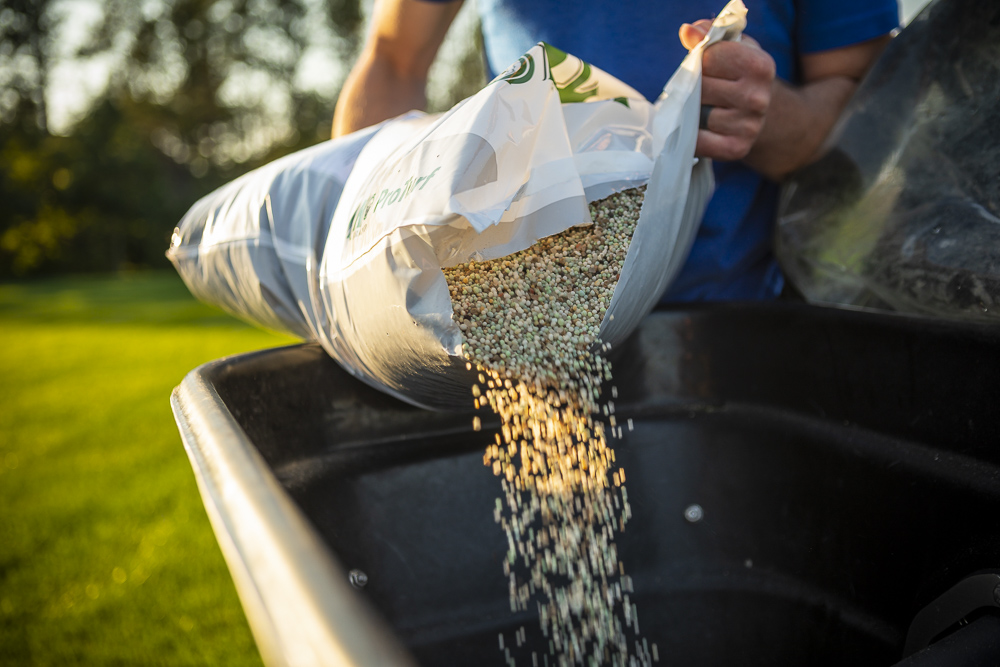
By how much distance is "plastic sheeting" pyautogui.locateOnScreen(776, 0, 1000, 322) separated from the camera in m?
0.79

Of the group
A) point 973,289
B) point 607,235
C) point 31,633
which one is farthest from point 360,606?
point 31,633

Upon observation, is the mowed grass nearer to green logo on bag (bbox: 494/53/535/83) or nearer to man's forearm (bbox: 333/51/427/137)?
man's forearm (bbox: 333/51/427/137)

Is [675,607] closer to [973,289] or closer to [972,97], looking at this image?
[973,289]

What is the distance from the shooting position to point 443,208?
0.57 m

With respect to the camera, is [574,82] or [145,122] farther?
[145,122]

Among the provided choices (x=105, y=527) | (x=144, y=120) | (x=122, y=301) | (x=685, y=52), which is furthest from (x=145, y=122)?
(x=685, y=52)

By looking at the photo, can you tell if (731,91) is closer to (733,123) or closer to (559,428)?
(733,123)

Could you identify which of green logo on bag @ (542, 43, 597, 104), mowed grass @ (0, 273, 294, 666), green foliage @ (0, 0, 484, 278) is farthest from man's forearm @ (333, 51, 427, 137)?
green foliage @ (0, 0, 484, 278)

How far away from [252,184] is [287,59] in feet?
45.3

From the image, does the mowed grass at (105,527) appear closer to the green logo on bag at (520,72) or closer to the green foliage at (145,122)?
the green logo on bag at (520,72)

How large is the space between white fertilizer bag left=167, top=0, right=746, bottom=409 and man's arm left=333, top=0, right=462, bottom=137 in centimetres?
41

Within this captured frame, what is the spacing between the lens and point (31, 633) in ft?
4.80

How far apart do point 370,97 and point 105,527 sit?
64.3 inches

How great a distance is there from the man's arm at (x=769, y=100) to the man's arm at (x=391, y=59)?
2.13 feet
